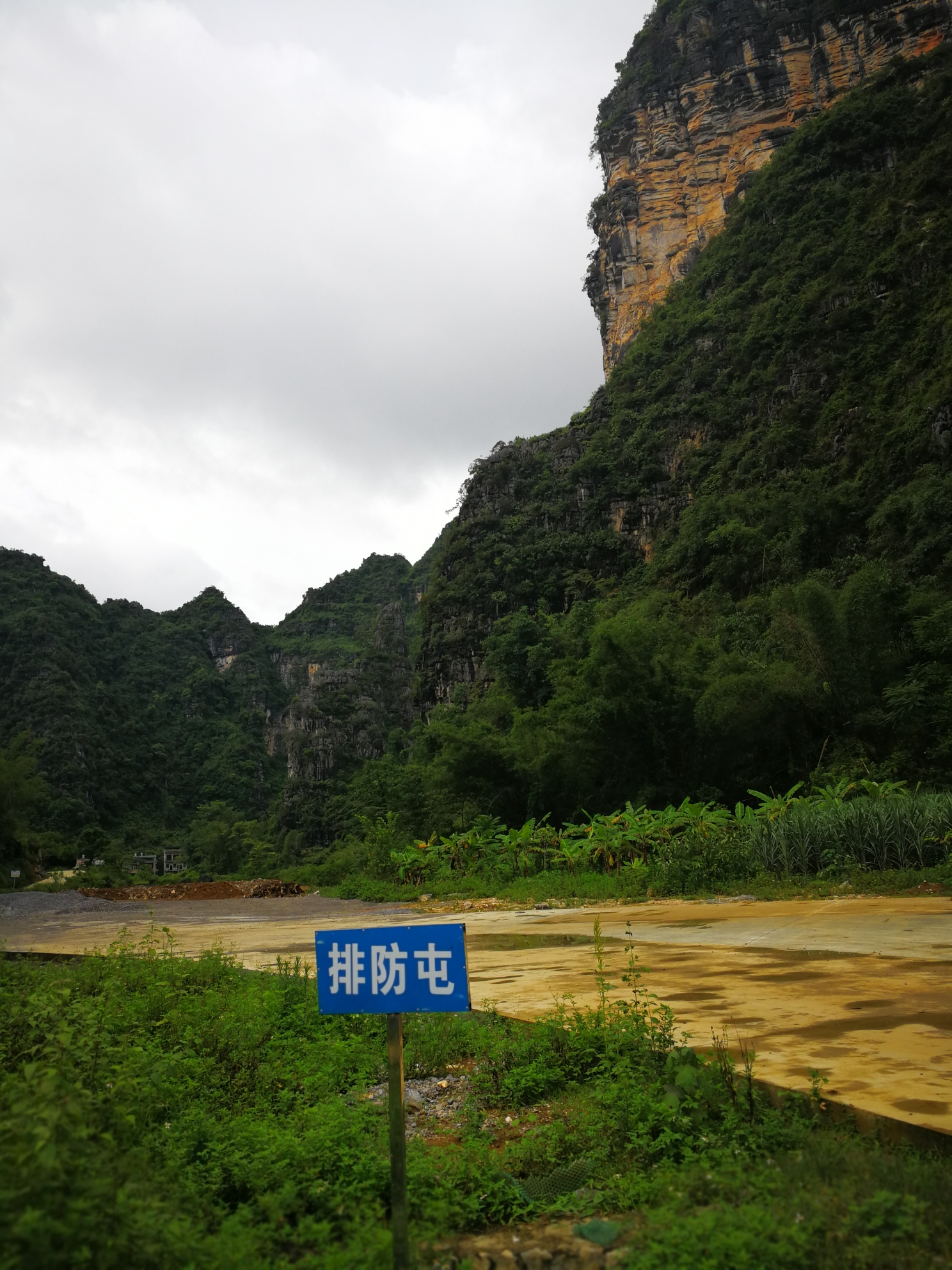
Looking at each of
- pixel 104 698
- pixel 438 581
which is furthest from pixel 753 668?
pixel 104 698

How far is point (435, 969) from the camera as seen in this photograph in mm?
2244

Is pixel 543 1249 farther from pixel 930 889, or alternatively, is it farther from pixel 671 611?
pixel 671 611

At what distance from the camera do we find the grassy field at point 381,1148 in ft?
6.26

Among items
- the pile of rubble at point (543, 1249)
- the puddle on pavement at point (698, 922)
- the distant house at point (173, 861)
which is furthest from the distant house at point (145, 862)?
the pile of rubble at point (543, 1249)

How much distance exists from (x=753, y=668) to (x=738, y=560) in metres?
14.1

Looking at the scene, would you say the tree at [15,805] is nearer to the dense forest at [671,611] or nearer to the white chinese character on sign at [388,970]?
the dense forest at [671,611]

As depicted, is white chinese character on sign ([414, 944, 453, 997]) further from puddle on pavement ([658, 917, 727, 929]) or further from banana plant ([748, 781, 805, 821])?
banana plant ([748, 781, 805, 821])

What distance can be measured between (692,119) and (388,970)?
2553 inches

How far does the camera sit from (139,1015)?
13.7ft

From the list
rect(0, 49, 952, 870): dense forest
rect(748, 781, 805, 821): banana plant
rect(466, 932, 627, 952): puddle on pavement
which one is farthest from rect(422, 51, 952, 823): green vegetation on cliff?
rect(466, 932, 627, 952): puddle on pavement

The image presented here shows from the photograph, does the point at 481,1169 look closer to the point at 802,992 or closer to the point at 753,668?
the point at 802,992

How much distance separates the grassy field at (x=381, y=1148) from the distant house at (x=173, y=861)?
166ft

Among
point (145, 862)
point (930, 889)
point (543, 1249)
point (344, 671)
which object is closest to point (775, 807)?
point (930, 889)

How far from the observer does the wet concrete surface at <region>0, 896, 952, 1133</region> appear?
3039mm
